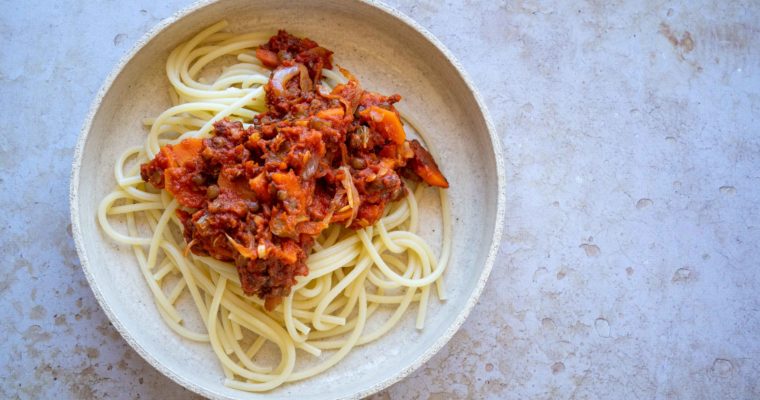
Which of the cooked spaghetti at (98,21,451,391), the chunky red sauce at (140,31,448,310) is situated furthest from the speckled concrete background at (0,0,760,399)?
the chunky red sauce at (140,31,448,310)

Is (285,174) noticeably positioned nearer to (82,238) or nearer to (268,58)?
(268,58)

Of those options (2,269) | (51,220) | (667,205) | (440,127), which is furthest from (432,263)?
(2,269)

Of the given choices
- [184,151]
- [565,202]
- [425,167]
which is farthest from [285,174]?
[565,202]

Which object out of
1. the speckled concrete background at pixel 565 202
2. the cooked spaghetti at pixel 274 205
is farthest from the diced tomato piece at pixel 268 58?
the speckled concrete background at pixel 565 202

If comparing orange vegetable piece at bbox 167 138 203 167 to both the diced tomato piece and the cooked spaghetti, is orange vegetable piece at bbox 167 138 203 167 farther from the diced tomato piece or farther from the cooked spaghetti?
the diced tomato piece

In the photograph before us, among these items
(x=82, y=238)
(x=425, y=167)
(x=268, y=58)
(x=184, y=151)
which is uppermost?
(x=268, y=58)

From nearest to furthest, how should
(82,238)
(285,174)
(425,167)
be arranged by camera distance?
(285,174) < (82,238) < (425,167)
